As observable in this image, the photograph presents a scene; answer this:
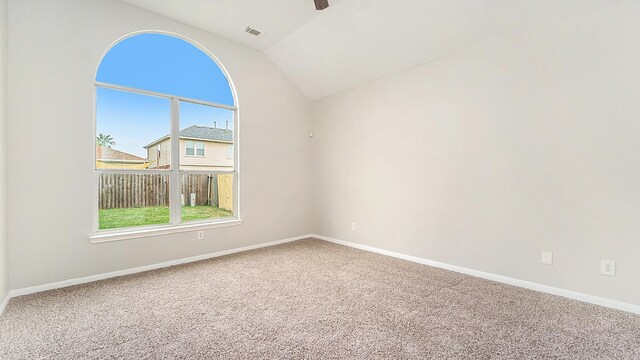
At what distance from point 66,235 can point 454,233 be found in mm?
4195

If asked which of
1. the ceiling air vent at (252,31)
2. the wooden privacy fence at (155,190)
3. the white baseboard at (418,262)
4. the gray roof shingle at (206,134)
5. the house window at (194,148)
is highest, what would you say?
the ceiling air vent at (252,31)

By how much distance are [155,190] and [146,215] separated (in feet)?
1.07

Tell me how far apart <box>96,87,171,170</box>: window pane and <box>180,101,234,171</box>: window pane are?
0.67 ft

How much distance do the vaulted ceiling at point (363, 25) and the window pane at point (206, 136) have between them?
109 cm

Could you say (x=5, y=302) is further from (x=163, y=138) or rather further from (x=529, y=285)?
(x=529, y=285)

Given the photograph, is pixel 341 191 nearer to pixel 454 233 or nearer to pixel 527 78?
pixel 454 233

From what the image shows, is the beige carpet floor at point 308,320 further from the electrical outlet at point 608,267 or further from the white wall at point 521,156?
the white wall at point 521,156

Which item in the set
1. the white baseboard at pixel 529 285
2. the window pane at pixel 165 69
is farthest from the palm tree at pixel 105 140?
the white baseboard at pixel 529 285

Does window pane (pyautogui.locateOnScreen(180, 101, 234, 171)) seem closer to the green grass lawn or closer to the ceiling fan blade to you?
the green grass lawn

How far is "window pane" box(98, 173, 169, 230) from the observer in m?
3.07

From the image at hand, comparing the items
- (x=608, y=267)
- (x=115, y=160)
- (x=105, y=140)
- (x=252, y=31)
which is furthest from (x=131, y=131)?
(x=608, y=267)

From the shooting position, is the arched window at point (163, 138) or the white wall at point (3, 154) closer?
the white wall at point (3, 154)

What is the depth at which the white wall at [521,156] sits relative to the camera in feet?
7.41

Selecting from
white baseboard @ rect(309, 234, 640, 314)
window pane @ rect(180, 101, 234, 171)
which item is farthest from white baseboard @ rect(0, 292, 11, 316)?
white baseboard @ rect(309, 234, 640, 314)
